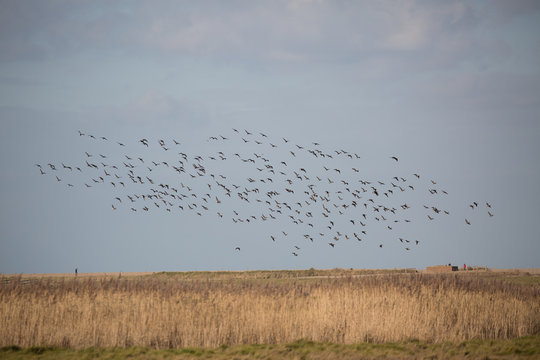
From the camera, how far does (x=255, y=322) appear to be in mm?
21781

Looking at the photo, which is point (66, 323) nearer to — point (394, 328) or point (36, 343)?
point (36, 343)

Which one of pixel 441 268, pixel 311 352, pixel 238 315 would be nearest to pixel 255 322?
pixel 238 315

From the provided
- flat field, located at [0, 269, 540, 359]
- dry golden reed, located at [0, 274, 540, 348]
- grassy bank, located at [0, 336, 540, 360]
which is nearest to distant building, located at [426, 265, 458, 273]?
dry golden reed, located at [0, 274, 540, 348]

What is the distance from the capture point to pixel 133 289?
2405 centimetres

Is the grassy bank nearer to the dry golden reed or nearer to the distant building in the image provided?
the dry golden reed

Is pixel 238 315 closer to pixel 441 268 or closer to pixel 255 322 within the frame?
pixel 255 322

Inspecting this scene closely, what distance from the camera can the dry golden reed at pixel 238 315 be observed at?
20969 millimetres

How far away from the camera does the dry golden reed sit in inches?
826

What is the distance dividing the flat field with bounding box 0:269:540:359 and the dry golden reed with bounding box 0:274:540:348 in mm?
43

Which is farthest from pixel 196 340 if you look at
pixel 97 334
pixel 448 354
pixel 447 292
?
pixel 447 292

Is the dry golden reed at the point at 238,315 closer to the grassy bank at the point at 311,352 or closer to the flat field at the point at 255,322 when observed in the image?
the flat field at the point at 255,322

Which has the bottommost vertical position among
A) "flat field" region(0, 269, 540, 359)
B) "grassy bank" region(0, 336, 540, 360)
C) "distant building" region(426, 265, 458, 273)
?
"grassy bank" region(0, 336, 540, 360)

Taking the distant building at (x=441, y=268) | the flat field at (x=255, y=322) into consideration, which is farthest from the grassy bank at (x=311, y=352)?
the distant building at (x=441, y=268)

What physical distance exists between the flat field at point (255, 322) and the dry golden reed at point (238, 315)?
0.14ft
